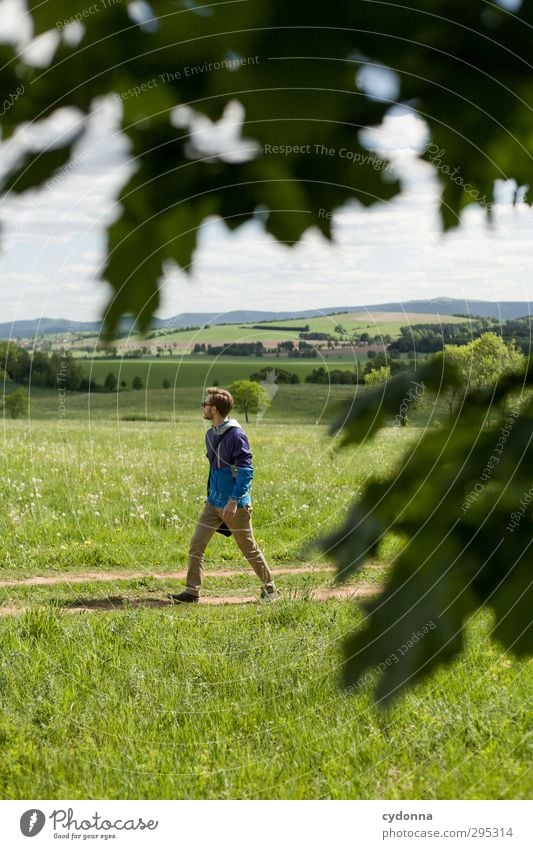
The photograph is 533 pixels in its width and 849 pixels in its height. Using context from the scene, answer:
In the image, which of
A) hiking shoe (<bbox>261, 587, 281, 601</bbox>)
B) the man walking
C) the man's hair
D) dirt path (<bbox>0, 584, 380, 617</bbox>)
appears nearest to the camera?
the man's hair

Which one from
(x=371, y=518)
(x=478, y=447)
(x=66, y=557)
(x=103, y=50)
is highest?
(x=103, y=50)

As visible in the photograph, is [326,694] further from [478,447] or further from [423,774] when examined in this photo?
[478,447]

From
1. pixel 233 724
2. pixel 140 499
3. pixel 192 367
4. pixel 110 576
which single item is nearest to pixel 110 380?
pixel 192 367

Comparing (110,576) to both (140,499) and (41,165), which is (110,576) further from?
(41,165)

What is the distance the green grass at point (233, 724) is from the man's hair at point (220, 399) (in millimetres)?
1571

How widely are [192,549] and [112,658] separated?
2.59 metres

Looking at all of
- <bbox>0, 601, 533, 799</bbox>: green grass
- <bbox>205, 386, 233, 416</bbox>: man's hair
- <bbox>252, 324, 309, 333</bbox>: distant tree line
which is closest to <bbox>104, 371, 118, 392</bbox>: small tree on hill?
<bbox>252, 324, 309, 333</bbox>: distant tree line

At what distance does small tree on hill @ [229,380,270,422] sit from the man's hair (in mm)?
57

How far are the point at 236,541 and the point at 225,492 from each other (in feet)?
2.44

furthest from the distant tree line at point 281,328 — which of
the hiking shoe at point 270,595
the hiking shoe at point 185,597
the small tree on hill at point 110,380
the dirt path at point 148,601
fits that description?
the hiking shoe at point 185,597

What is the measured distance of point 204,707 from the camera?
5.58 meters

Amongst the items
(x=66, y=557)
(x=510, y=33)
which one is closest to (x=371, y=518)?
(x=510, y=33)

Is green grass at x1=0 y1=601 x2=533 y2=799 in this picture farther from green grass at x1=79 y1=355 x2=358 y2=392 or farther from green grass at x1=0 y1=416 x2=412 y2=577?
green grass at x1=0 y1=416 x2=412 y2=577

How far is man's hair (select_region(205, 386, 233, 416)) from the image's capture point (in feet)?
22.8
